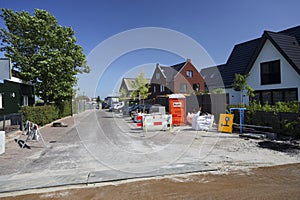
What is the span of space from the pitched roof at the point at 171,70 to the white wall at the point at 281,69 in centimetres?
2171

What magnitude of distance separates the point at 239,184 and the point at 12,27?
20324 millimetres

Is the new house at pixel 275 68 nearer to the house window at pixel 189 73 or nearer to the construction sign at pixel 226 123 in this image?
the construction sign at pixel 226 123

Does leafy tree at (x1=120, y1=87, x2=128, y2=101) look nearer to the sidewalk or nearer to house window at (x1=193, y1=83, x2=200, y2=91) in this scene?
house window at (x1=193, y1=83, x2=200, y2=91)

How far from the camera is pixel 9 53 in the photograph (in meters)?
17.4

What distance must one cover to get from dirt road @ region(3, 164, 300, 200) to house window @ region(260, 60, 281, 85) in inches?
555

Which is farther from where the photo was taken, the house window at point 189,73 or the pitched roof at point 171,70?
the pitched roof at point 171,70

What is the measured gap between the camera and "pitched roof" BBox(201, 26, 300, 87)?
52.7 ft

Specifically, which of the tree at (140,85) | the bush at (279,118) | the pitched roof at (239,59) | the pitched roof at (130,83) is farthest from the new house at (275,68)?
the pitched roof at (130,83)

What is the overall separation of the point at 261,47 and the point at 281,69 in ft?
8.88

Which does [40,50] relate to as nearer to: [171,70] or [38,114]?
[38,114]

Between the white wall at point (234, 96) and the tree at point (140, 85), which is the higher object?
the tree at point (140, 85)

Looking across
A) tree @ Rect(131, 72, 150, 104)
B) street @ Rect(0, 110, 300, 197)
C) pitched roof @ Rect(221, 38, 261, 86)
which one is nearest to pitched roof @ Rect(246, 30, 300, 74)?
pitched roof @ Rect(221, 38, 261, 86)

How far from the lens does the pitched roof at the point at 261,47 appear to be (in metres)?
16.1

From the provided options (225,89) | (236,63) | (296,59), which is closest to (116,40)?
(296,59)
